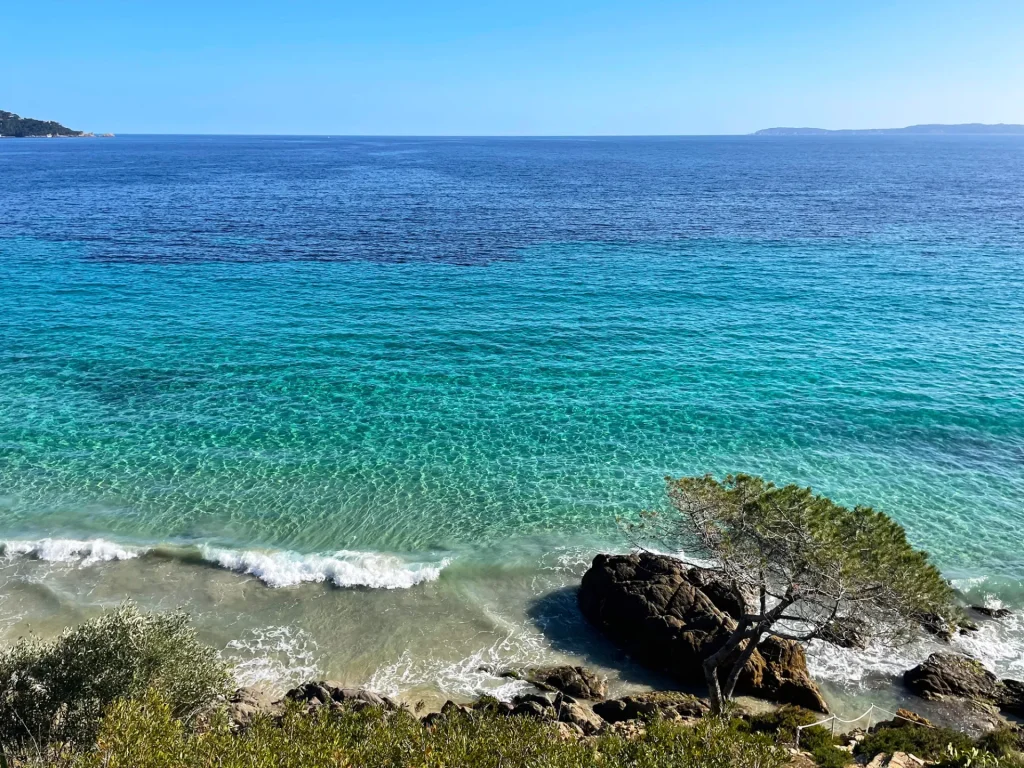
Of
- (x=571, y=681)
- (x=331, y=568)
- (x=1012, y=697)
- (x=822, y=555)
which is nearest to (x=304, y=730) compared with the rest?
(x=571, y=681)

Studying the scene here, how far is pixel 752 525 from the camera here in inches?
768

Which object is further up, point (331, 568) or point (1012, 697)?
Result: point (331, 568)

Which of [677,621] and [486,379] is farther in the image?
[486,379]

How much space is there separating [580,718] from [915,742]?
8474 millimetres

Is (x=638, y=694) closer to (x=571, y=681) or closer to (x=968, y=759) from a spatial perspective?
(x=571, y=681)

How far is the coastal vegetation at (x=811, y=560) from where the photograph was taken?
17.8 meters

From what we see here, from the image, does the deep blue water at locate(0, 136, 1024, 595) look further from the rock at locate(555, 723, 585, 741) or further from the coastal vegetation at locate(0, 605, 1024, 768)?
the coastal vegetation at locate(0, 605, 1024, 768)

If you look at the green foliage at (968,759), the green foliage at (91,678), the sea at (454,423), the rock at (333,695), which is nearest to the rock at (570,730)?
the sea at (454,423)

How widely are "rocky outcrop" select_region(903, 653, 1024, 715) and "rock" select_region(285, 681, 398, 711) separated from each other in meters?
16.4

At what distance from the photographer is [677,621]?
919 inches

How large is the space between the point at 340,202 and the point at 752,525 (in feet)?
331

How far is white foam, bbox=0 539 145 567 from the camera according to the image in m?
26.9

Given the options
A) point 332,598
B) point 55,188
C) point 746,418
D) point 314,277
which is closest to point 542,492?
point 332,598

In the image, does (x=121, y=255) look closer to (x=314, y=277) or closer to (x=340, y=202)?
(x=314, y=277)
